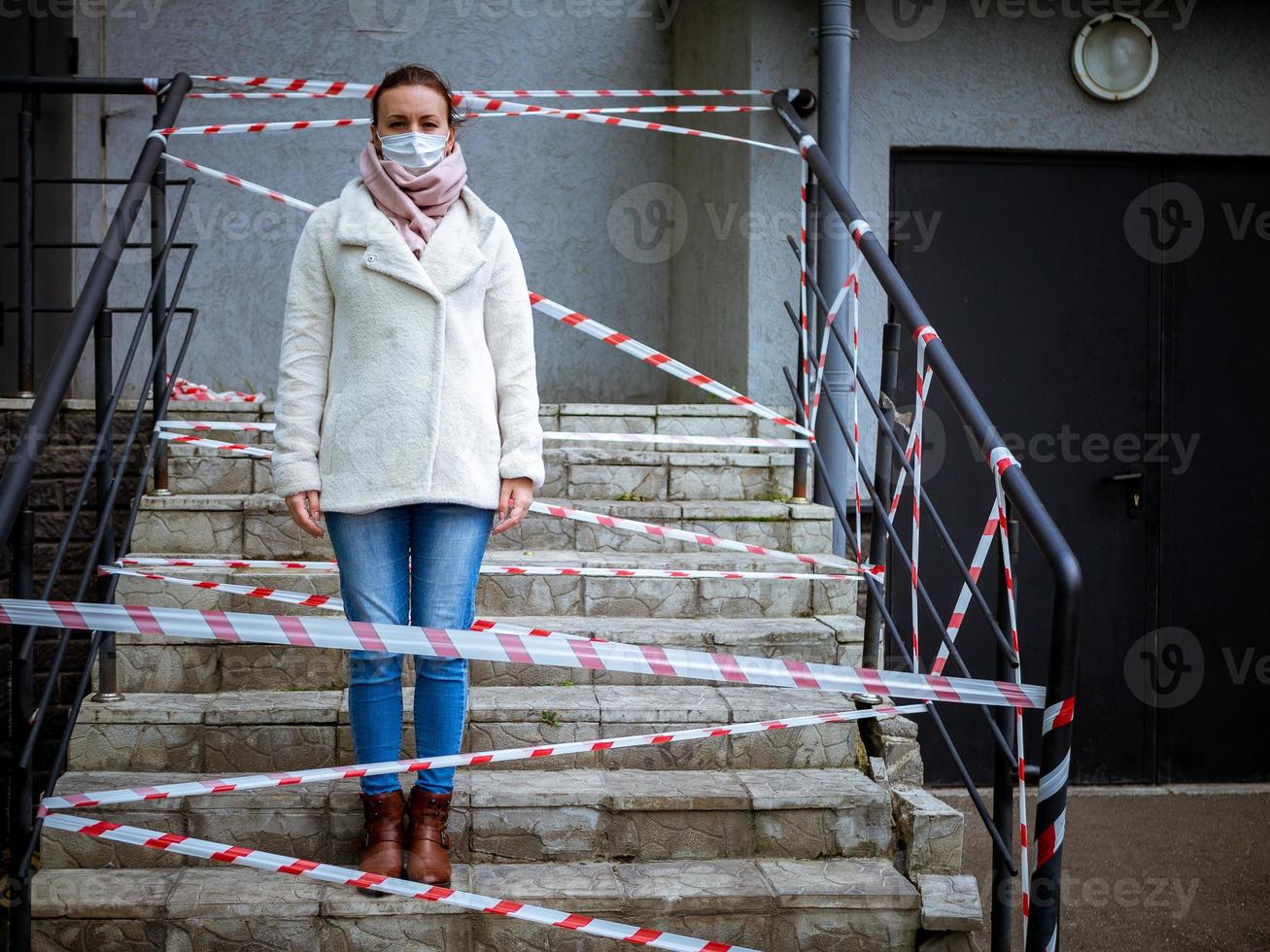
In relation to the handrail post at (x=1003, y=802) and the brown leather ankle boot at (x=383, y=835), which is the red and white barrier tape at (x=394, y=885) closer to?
the brown leather ankle boot at (x=383, y=835)

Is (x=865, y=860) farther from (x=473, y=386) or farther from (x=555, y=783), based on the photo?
(x=473, y=386)

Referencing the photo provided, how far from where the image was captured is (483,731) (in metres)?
3.07

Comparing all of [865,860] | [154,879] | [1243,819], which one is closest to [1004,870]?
[865,860]

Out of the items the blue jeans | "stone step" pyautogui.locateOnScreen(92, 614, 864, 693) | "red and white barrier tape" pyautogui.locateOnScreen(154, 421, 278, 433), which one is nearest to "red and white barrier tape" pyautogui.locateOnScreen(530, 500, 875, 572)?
"stone step" pyautogui.locateOnScreen(92, 614, 864, 693)

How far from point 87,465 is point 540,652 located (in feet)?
6.43

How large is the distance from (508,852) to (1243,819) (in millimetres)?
3406

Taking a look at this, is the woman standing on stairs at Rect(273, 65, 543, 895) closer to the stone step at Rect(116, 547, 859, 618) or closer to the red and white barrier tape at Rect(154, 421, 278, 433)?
the stone step at Rect(116, 547, 859, 618)

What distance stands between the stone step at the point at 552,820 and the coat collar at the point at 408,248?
1.22 meters

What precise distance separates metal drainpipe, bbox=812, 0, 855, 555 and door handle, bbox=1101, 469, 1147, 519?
1391 mm

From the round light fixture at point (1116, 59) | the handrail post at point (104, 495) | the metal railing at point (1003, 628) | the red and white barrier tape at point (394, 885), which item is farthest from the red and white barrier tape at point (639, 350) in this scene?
the round light fixture at point (1116, 59)

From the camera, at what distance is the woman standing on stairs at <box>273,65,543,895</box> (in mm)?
2457

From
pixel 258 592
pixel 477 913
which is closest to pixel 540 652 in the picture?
pixel 477 913

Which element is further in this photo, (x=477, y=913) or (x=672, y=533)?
(x=672, y=533)

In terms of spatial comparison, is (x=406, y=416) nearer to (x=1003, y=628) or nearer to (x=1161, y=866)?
(x=1003, y=628)
